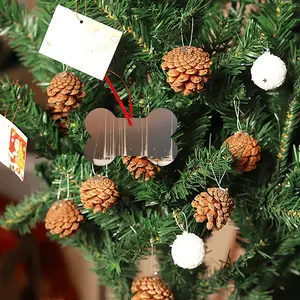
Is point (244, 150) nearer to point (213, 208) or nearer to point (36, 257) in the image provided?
point (213, 208)

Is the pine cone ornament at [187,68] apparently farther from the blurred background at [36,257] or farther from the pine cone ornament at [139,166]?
the blurred background at [36,257]

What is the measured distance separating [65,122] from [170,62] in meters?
0.17

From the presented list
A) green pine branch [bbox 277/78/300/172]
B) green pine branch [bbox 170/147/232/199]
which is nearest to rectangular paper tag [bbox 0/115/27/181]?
green pine branch [bbox 170/147/232/199]

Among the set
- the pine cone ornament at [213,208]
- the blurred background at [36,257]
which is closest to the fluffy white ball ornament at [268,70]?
the pine cone ornament at [213,208]

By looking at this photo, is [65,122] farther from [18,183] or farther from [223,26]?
[18,183]

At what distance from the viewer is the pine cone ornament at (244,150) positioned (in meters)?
0.55

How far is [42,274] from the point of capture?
3.03 ft

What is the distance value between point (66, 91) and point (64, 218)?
155 mm

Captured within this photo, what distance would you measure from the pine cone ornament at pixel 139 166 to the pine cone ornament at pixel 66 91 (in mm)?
88

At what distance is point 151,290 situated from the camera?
1.87 ft

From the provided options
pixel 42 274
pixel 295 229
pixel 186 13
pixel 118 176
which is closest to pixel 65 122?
pixel 118 176

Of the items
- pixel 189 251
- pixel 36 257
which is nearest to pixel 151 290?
pixel 189 251

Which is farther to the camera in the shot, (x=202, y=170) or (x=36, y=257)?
(x=36, y=257)

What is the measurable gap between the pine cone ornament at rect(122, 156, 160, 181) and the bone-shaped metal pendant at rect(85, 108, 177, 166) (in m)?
0.01
